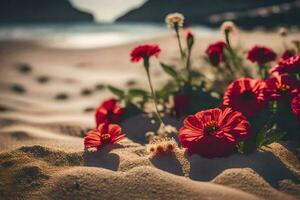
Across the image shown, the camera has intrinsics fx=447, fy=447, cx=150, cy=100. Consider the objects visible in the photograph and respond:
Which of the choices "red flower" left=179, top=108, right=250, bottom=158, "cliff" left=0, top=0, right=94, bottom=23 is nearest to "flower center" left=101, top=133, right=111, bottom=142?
"red flower" left=179, top=108, right=250, bottom=158

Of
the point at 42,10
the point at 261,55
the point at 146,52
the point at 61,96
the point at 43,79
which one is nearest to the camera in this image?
the point at 146,52

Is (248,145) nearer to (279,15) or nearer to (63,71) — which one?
(63,71)

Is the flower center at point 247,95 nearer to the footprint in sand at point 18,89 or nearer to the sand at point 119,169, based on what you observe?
the sand at point 119,169

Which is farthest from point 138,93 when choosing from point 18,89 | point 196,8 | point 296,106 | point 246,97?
point 196,8

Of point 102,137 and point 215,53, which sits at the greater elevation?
point 215,53

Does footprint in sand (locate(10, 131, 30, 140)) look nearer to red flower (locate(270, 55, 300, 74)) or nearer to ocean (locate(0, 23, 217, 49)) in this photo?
red flower (locate(270, 55, 300, 74))

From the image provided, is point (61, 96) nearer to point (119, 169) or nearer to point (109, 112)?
point (109, 112)

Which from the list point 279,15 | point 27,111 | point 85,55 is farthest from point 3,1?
point 27,111

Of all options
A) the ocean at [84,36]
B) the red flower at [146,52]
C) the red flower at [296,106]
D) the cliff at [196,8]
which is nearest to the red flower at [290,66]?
the red flower at [296,106]
